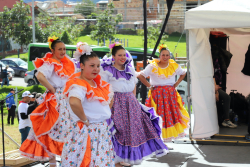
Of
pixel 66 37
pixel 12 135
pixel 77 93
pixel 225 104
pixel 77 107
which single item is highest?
pixel 66 37

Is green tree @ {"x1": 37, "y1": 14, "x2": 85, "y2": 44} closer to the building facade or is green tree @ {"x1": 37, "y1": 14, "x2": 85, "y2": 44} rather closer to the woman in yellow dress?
the building facade

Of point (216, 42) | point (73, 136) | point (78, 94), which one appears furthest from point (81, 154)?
point (216, 42)

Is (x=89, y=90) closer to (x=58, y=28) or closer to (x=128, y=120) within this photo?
(x=128, y=120)

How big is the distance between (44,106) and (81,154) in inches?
64.6

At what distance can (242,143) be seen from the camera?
231 inches

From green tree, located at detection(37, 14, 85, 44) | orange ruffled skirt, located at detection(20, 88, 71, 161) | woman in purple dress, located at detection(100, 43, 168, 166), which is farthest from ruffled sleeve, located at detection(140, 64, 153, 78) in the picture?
green tree, located at detection(37, 14, 85, 44)

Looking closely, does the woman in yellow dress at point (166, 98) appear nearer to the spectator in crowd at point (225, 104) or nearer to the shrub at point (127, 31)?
the spectator in crowd at point (225, 104)

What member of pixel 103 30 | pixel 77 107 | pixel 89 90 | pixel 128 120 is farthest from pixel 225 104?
pixel 103 30

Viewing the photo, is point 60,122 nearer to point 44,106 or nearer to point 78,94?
point 44,106

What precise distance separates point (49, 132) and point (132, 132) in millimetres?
1144

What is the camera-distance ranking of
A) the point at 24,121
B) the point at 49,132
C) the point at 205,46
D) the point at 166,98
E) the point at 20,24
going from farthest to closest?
the point at 20,24 < the point at 24,121 < the point at 205,46 < the point at 166,98 < the point at 49,132

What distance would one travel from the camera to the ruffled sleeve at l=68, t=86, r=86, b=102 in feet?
10.6

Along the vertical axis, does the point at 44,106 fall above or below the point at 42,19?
below

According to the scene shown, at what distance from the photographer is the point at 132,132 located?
4.50 meters
